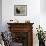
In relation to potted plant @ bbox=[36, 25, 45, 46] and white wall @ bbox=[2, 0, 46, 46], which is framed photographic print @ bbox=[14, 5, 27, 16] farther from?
potted plant @ bbox=[36, 25, 45, 46]

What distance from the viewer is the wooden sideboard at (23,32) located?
218 inches

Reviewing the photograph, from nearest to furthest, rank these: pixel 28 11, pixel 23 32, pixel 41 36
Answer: pixel 41 36
pixel 23 32
pixel 28 11

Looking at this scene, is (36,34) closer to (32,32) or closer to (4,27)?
(32,32)

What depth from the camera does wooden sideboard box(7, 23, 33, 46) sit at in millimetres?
5537

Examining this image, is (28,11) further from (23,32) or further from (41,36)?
(41,36)

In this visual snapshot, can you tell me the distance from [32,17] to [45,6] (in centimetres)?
83

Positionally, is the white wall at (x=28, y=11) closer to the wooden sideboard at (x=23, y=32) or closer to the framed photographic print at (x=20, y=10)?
the framed photographic print at (x=20, y=10)

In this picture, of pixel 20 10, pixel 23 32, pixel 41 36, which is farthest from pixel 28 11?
pixel 41 36

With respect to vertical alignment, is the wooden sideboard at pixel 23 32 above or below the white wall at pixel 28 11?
below

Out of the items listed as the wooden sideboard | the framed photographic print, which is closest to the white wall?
the framed photographic print

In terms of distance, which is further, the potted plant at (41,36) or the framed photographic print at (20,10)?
the framed photographic print at (20,10)

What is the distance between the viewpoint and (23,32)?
5.63 metres

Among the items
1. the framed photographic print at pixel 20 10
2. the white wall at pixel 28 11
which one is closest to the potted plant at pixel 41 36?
the white wall at pixel 28 11


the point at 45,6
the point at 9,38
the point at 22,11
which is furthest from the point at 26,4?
the point at 9,38
